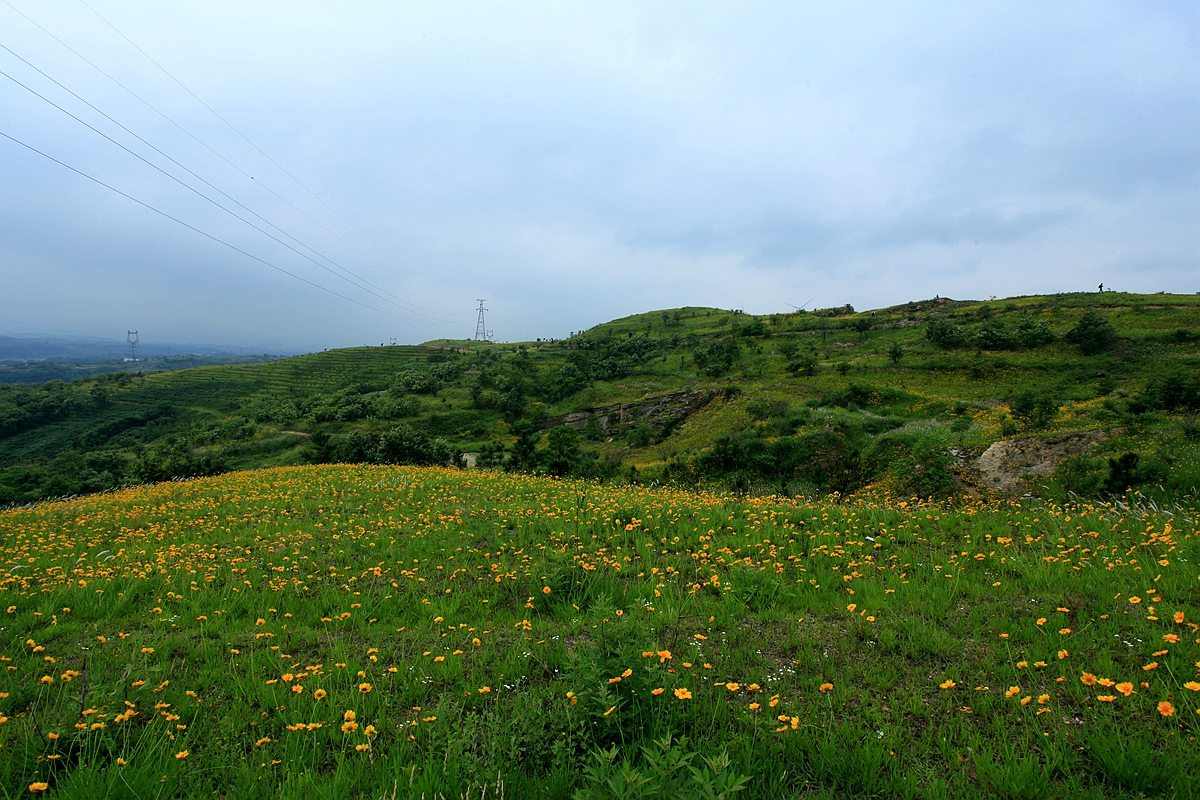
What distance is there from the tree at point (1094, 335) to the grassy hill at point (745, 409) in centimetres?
12

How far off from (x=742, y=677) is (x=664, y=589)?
1.69 meters

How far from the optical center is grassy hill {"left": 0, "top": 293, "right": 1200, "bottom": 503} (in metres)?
19.8

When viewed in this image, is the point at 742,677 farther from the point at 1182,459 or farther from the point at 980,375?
the point at 980,375

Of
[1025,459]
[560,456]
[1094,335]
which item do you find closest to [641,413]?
[560,456]

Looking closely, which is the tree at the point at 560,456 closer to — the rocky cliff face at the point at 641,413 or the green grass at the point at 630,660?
the green grass at the point at 630,660

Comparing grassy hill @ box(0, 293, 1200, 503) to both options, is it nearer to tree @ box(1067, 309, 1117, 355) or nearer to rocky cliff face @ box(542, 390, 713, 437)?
tree @ box(1067, 309, 1117, 355)

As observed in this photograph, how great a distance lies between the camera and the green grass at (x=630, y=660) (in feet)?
9.52

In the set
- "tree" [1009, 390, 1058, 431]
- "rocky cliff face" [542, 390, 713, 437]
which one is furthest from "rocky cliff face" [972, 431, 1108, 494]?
"rocky cliff face" [542, 390, 713, 437]

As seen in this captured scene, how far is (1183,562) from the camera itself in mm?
5047

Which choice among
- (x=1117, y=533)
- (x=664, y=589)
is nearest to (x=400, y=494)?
(x=664, y=589)

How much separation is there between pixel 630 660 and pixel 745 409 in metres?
36.4

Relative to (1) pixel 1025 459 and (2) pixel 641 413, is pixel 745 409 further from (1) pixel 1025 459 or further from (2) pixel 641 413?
(1) pixel 1025 459

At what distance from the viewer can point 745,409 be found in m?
38.1

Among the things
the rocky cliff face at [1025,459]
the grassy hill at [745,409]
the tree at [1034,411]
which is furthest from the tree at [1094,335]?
the rocky cliff face at [1025,459]
